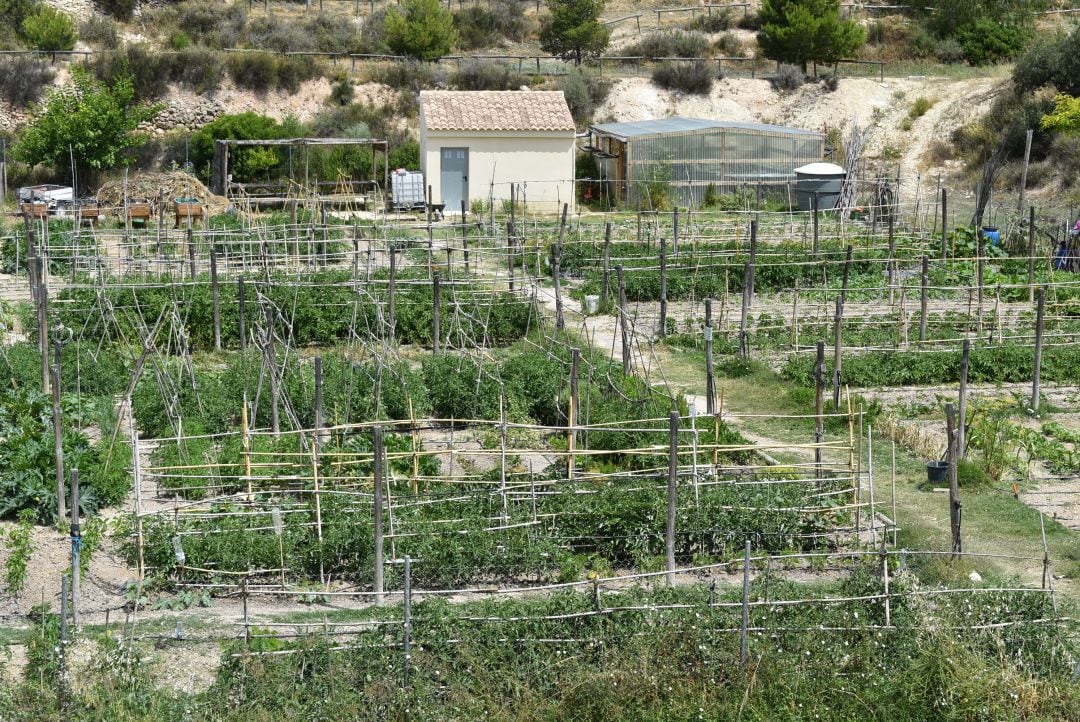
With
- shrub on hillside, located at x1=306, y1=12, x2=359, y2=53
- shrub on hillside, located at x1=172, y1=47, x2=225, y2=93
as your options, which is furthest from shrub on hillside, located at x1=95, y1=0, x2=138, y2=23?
shrub on hillside, located at x1=172, y1=47, x2=225, y2=93

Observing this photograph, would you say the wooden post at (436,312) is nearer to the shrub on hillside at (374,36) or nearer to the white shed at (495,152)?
the white shed at (495,152)

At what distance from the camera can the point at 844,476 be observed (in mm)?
13469

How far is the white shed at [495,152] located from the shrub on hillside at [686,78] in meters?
8.48

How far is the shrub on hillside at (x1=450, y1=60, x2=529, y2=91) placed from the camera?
137ft

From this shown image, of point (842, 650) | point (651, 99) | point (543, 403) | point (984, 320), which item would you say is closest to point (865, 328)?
point (984, 320)

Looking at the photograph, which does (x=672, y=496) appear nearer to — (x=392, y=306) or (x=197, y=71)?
A: (x=392, y=306)

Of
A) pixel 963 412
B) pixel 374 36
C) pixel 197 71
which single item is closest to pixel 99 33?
pixel 197 71

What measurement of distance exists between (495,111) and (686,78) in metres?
9.56

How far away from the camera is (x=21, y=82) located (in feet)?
126

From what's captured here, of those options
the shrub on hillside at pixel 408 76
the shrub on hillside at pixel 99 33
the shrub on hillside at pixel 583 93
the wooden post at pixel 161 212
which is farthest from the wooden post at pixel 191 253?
the shrub on hillside at pixel 99 33

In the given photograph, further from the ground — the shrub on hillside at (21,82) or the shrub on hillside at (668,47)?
the shrub on hillside at (668,47)

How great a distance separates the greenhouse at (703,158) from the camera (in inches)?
1340

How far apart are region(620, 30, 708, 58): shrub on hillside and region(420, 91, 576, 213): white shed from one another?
12.5 m

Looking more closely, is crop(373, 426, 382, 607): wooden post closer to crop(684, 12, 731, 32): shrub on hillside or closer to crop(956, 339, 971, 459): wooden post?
crop(956, 339, 971, 459): wooden post
